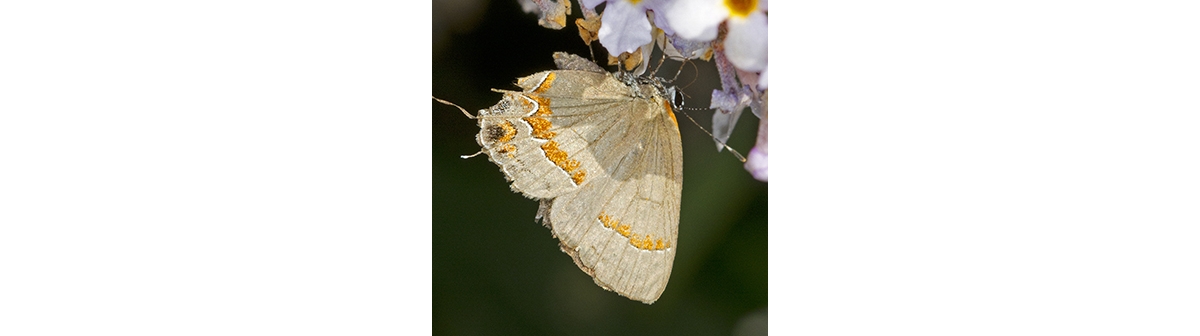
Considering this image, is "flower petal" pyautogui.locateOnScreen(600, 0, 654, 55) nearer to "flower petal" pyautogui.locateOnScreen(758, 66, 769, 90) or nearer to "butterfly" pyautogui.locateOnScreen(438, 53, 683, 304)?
"butterfly" pyautogui.locateOnScreen(438, 53, 683, 304)

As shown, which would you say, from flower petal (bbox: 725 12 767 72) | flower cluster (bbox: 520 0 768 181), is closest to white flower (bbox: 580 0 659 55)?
flower cluster (bbox: 520 0 768 181)

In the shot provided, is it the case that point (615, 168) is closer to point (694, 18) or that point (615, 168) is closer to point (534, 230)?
point (534, 230)

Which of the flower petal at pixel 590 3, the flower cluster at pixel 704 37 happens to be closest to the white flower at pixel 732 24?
the flower cluster at pixel 704 37

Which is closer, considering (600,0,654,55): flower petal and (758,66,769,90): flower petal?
(600,0,654,55): flower petal

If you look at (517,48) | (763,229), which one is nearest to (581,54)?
(517,48)

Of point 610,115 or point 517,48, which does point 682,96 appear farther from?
point 517,48

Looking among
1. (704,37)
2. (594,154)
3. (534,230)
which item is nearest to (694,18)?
(704,37)

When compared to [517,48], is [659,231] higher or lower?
lower

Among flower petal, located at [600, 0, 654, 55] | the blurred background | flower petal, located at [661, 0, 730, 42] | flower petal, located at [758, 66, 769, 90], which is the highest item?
flower petal, located at [661, 0, 730, 42]
